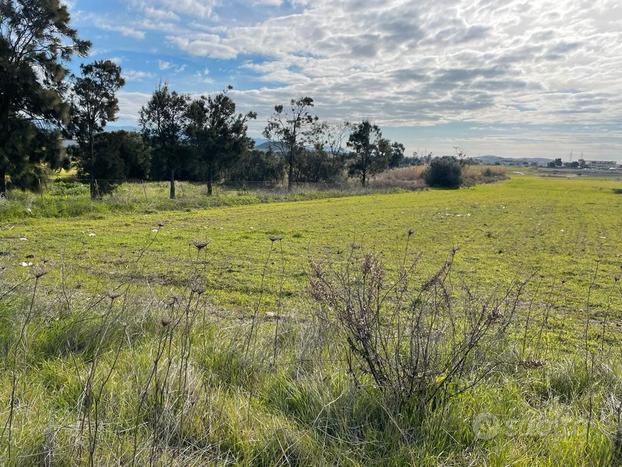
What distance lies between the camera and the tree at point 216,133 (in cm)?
3694

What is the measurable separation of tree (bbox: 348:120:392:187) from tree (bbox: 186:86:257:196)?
20205mm

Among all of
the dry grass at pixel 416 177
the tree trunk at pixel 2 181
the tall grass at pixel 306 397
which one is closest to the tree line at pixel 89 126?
the tree trunk at pixel 2 181

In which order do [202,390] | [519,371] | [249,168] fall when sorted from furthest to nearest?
[249,168], [519,371], [202,390]

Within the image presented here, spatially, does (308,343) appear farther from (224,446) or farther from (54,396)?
(54,396)

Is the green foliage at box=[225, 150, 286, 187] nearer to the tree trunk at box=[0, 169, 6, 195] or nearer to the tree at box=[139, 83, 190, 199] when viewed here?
the tree at box=[139, 83, 190, 199]

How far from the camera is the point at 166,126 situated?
34.0 m

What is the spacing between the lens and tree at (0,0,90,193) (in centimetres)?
2273

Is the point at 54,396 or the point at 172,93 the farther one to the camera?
the point at 172,93

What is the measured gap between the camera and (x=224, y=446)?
8.49ft

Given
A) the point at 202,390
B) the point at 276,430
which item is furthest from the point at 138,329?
the point at 276,430

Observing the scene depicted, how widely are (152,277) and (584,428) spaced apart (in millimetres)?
7040

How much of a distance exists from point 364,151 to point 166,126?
30101 millimetres

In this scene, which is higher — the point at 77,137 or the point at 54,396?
the point at 77,137

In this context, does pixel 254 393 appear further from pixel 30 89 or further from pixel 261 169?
pixel 261 169
